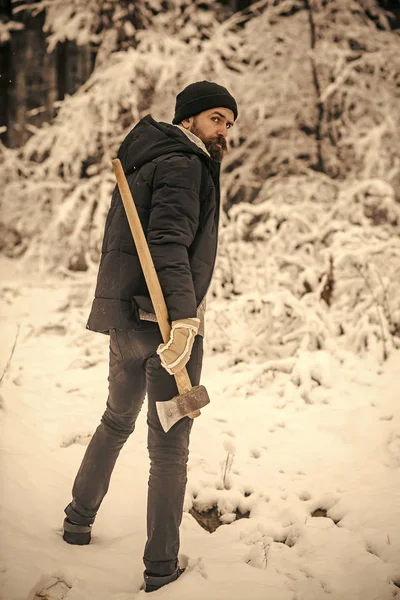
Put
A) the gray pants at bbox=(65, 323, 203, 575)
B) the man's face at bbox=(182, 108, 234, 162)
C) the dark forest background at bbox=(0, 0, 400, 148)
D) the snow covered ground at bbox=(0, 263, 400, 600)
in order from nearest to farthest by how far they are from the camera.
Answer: the gray pants at bbox=(65, 323, 203, 575) → the snow covered ground at bbox=(0, 263, 400, 600) → the man's face at bbox=(182, 108, 234, 162) → the dark forest background at bbox=(0, 0, 400, 148)

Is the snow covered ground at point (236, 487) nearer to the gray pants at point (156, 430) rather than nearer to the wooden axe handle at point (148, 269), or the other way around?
the gray pants at point (156, 430)

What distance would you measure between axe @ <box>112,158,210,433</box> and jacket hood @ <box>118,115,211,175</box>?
204 millimetres

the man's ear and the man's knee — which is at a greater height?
the man's ear

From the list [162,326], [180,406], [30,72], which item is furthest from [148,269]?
[30,72]

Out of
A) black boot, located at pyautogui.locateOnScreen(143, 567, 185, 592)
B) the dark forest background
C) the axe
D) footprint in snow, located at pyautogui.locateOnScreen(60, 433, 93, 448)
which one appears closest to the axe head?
the axe

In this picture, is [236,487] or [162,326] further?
[236,487]

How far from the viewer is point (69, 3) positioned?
7.91 meters

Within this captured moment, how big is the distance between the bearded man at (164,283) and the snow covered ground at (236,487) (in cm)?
33

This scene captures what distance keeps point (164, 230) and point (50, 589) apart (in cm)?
143

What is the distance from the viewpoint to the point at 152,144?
2.16 m

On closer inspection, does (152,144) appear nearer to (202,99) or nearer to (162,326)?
(202,99)

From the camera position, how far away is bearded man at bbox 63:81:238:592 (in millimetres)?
1987

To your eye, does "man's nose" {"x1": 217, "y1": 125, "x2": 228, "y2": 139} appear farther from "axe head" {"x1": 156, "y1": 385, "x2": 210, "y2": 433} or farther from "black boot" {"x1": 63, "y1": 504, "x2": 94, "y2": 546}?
"black boot" {"x1": 63, "y1": 504, "x2": 94, "y2": 546}

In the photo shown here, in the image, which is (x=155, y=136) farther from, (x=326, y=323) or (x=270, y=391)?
(x=326, y=323)
